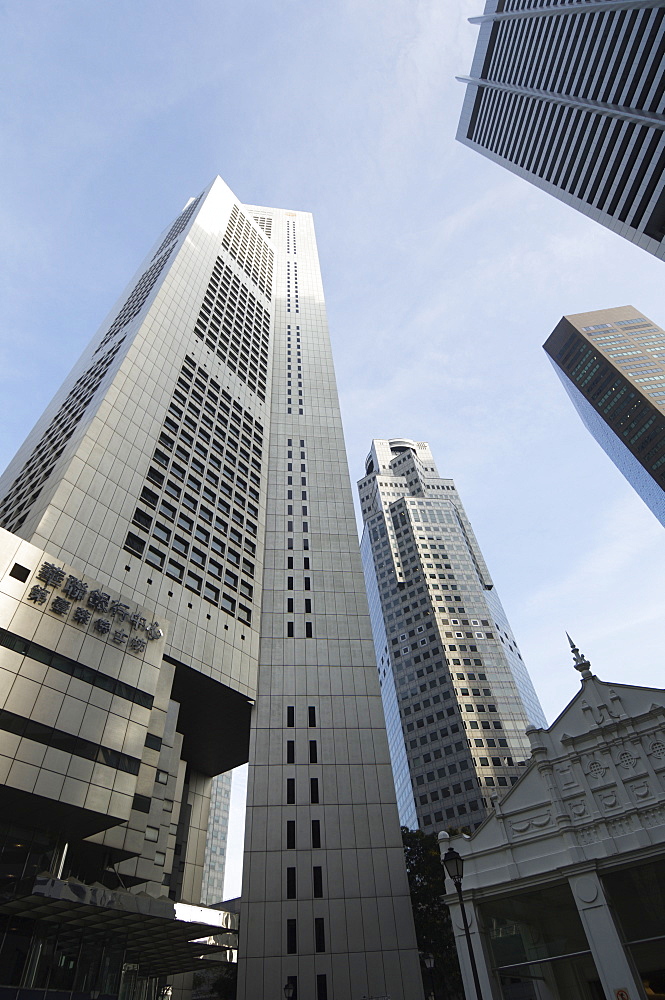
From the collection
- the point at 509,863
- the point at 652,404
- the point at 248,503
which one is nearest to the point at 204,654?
Result: the point at 248,503

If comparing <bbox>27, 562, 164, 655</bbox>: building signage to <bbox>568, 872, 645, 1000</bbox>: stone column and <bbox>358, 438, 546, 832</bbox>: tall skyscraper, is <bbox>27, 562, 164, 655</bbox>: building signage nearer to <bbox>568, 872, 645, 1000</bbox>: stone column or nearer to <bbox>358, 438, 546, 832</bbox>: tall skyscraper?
<bbox>568, 872, 645, 1000</bbox>: stone column

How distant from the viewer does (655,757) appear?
32.1 metres

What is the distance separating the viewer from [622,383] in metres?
133

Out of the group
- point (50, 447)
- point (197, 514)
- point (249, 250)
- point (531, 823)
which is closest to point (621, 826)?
point (531, 823)

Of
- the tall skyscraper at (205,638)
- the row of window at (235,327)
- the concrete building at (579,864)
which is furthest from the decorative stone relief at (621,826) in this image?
the row of window at (235,327)

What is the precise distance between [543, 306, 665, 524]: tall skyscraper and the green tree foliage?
102m

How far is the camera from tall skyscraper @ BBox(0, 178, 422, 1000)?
1323 inches

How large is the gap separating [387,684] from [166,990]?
92705mm

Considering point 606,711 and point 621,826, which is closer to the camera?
point 621,826

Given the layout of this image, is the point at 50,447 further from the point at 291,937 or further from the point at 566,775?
the point at 566,775

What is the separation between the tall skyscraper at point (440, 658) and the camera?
105 m

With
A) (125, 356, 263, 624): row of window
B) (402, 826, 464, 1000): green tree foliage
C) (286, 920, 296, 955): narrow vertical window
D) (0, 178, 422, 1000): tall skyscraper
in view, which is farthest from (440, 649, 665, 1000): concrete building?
(125, 356, 263, 624): row of window

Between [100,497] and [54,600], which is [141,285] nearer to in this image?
[100,497]

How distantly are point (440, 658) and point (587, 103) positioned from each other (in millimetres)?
96139
